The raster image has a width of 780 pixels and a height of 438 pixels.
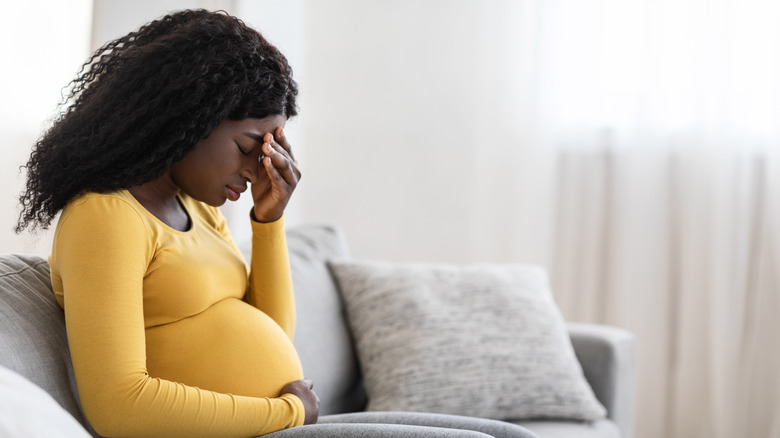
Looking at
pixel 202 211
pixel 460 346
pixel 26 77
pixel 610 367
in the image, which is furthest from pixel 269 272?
pixel 610 367

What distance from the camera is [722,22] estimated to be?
2.36m

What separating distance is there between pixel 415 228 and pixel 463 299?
3.26 feet

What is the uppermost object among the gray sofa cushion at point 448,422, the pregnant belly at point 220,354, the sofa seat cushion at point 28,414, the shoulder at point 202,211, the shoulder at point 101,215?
the shoulder at point 101,215

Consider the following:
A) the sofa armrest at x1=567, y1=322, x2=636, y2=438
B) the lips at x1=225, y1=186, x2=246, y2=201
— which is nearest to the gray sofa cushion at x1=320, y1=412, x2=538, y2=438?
the lips at x1=225, y1=186, x2=246, y2=201

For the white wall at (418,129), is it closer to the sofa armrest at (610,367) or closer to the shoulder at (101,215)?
the sofa armrest at (610,367)

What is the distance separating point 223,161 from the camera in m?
1.05

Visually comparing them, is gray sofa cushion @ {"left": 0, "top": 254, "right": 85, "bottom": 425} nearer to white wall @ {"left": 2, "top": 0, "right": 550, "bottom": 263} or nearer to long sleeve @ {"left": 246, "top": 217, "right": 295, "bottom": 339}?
long sleeve @ {"left": 246, "top": 217, "right": 295, "bottom": 339}

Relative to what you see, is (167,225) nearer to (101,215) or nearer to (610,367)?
(101,215)

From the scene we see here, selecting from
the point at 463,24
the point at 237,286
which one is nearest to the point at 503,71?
the point at 463,24

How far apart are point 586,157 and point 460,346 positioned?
45.3 inches

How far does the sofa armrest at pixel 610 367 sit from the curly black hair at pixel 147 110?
1.10 m

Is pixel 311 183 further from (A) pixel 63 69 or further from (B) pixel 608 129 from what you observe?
(A) pixel 63 69

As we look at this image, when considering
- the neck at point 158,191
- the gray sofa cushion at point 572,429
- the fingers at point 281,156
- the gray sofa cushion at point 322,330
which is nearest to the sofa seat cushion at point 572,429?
the gray sofa cushion at point 572,429

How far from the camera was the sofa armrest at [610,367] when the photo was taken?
176 centimetres
